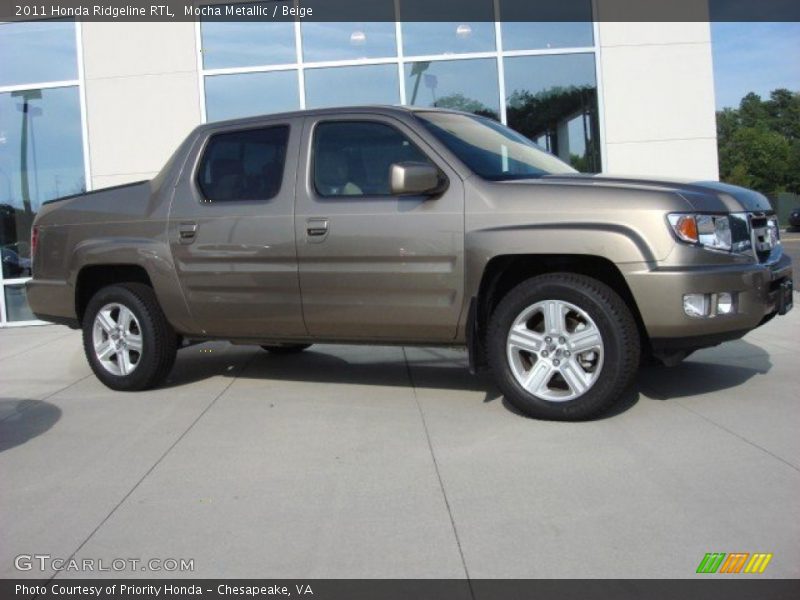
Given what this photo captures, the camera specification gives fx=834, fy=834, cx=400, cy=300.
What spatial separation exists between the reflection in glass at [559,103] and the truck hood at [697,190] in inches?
236

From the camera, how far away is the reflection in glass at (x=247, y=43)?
11.2 m

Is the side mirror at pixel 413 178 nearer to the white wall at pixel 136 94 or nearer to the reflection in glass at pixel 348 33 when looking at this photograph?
the reflection in glass at pixel 348 33

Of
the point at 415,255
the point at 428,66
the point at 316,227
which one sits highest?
the point at 428,66

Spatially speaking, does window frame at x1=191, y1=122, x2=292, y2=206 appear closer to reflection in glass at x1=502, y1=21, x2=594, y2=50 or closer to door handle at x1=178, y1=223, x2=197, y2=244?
door handle at x1=178, y1=223, x2=197, y2=244

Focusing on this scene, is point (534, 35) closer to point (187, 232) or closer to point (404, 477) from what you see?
point (187, 232)

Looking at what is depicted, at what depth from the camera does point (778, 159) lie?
6606cm

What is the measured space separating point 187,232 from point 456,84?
6.17 meters

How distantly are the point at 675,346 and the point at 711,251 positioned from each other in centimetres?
57

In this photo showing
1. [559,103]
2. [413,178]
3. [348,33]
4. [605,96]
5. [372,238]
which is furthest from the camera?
[348,33]

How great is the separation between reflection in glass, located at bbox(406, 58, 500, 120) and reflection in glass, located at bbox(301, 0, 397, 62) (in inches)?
18.9

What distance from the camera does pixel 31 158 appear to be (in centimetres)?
1159
